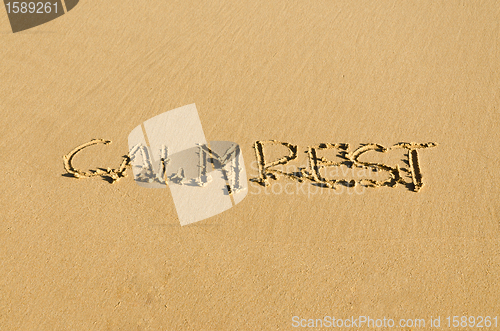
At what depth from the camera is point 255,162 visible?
7.46 metres

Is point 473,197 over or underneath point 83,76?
underneath

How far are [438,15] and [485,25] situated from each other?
4.60 ft

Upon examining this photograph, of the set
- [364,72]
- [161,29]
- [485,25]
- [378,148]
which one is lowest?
[378,148]

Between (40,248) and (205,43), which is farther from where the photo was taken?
(205,43)

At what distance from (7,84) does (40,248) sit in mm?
5502

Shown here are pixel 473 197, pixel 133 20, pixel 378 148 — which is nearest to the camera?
pixel 473 197

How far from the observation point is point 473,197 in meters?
6.83

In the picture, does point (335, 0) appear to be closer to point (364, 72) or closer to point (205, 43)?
point (364, 72)

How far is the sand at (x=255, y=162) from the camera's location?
5.71 metres

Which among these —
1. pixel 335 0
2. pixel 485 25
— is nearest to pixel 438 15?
pixel 485 25

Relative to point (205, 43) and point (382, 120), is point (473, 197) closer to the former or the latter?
point (382, 120)

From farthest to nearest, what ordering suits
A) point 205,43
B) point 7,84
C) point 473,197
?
point 205,43 < point 7,84 < point 473,197

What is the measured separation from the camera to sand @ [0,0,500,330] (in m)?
5.71

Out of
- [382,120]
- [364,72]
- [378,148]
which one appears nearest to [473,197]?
[378,148]
